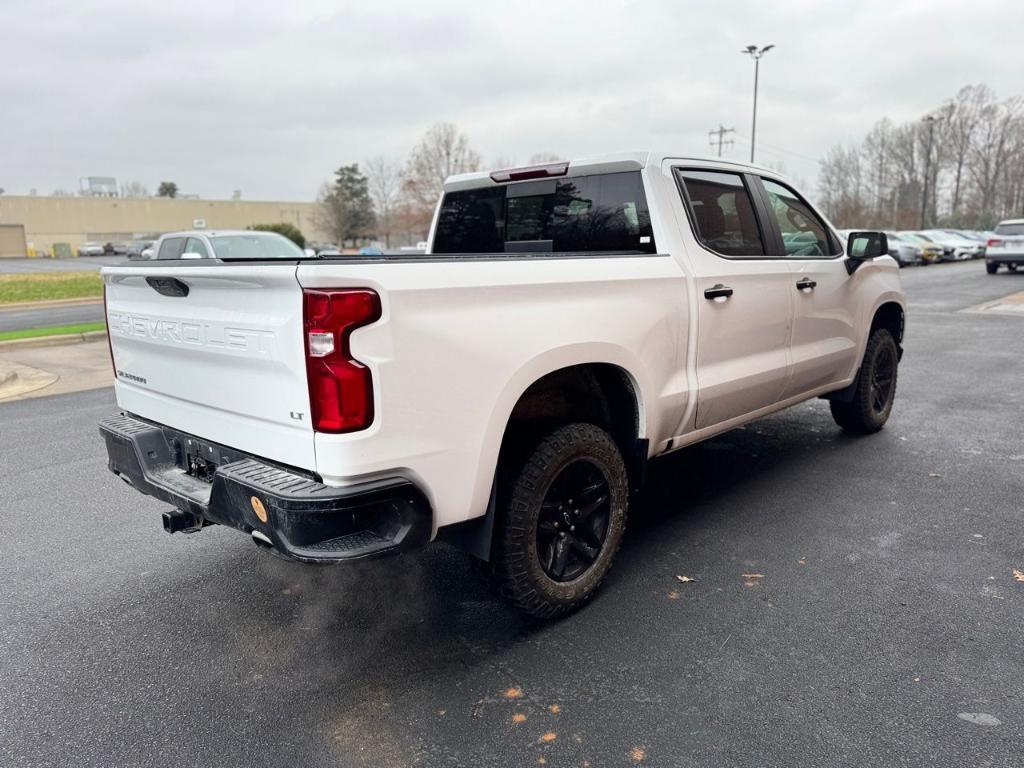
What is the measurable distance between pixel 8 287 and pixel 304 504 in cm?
2882

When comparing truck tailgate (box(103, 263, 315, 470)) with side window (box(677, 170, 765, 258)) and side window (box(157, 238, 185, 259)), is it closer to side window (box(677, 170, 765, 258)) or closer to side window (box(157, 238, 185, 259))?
side window (box(677, 170, 765, 258))

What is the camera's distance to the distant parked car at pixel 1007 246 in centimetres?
2411

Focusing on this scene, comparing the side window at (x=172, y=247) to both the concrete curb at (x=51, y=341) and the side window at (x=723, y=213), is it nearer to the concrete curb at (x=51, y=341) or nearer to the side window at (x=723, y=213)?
the concrete curb at (x=51, y=341)

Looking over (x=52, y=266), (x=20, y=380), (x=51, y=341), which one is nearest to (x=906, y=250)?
(x=51, y=341)

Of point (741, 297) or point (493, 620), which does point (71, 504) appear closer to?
point (493, 620)

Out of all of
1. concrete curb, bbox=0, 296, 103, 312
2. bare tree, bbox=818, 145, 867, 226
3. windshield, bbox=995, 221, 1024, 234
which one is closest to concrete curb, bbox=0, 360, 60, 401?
concrete curb, bbox=0, 296, 103, 312

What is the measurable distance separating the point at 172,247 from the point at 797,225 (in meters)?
15.0

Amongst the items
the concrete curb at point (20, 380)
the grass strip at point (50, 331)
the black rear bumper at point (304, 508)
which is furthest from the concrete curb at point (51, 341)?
the black rear bumper at point (304, 508)

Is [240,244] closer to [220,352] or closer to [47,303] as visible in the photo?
[47,303]

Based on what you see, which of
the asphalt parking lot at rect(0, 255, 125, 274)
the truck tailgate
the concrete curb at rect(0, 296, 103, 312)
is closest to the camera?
the truck tailgate

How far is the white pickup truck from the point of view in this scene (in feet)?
8.04

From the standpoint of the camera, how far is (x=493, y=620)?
332cm

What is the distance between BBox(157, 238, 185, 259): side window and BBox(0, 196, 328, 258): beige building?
6549 cm

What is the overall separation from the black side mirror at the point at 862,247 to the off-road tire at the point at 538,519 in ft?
9.02
